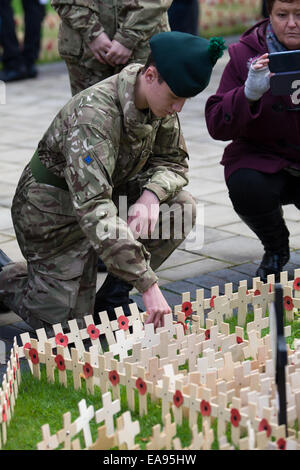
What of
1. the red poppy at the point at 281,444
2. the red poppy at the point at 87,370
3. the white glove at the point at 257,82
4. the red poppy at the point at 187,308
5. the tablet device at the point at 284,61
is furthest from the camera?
the white glove at the point at 257,82

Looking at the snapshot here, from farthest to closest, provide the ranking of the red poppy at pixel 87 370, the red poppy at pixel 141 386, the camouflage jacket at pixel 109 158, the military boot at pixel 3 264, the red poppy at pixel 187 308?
the military boot at pixel 3 264 → the red poppy at pixel 187 308 → the camouflage jacket at pixel 109 158 → the red poppy at pixel 87 370 → the red poppy at pixel 141 386

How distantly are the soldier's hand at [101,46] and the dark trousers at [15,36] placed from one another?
7392 mm

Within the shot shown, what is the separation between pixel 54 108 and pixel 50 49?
196 inches

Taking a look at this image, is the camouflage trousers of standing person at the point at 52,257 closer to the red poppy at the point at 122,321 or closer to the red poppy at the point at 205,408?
the red poppy at the point at 122,321

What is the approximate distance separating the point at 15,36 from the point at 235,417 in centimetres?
Result: 1056

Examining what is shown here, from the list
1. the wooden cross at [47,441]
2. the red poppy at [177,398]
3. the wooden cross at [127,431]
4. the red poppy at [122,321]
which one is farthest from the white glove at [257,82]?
the wooden cross at [47,441]

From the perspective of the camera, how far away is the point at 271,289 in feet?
16.1

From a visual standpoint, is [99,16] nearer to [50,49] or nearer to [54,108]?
[54,108]

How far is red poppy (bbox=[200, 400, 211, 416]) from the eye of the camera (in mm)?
3394

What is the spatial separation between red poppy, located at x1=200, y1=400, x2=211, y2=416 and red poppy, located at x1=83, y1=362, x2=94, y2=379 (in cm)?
64

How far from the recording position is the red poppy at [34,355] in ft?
13.5

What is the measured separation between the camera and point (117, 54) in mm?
5664

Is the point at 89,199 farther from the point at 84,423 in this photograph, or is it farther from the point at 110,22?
the point at 110,22
